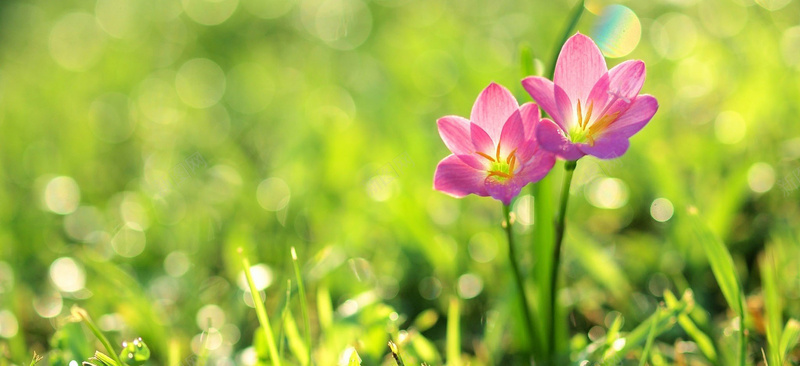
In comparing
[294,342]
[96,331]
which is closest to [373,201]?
[294,342]

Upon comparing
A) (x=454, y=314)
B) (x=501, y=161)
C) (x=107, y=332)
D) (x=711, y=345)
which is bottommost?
(x=107, y=332)

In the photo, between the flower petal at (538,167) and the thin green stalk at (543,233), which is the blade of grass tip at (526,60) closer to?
the thin green stalk at (543,233)

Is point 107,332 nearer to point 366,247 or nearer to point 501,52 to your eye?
point 366,247

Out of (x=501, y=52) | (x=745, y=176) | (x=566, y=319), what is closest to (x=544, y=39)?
(x=501, y=52)

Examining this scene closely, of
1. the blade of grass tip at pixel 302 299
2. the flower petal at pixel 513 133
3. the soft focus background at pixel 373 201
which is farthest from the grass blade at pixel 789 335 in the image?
the blade of grass tip at pixel 302 299

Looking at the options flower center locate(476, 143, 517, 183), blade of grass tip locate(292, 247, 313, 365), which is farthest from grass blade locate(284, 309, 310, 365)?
flower center locate(476, 143, 517, 183)

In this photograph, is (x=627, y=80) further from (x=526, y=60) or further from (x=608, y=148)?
(x=526, y=60)
